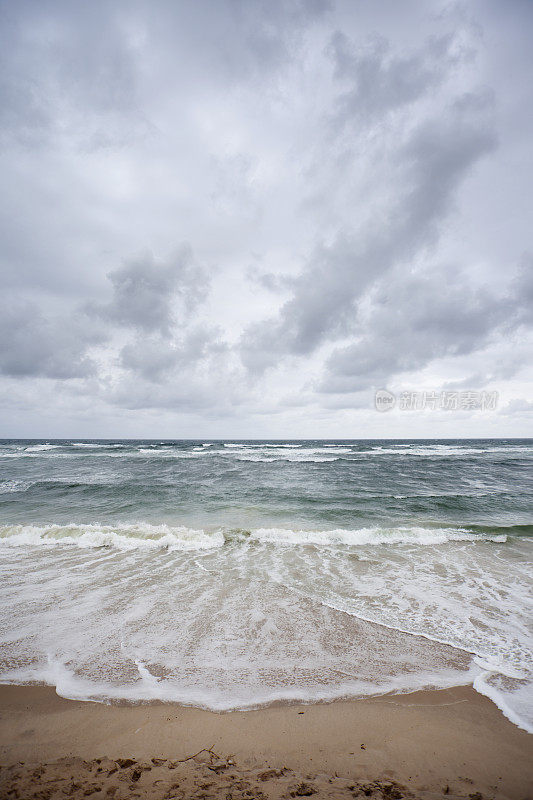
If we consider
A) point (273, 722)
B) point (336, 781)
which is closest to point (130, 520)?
point (273, 722)

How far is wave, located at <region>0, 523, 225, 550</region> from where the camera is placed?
374 inches

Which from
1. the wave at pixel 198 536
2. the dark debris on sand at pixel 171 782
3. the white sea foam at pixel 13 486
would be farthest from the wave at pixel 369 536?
the white sea foam at pixel 13 486

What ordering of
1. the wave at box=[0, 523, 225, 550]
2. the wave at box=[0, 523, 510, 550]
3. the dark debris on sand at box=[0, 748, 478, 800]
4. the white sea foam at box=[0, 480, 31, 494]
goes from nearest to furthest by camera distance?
1. the dark debris on sand at box=[0, 748, 478, 800]
2. the wave at box=[0, 523, 225, 550]
3. the wave at box=[0, 523, 510, 550]
4. the white sea foam at box=[0, 480, 31, 494]

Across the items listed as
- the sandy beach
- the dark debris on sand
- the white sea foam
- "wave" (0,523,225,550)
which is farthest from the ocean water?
the white sea foam

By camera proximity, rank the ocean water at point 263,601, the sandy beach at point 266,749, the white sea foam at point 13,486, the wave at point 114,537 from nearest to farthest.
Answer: the sandy beach at point 266,749, the ocean water at point 263,601, the wave at point 114,537, the white sea foam at point 13,486

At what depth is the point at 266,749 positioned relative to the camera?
3.01 m

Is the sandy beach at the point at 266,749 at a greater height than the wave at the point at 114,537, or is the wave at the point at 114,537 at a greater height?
the sandy beach at the point at 266,749

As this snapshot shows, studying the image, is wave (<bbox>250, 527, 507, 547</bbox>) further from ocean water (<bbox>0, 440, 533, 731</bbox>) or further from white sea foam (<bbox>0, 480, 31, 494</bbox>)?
white sea foam (<bbox>0, 480, 31, 494</bbox>)

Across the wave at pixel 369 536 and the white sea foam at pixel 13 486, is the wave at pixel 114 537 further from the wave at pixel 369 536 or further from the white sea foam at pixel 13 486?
the white sea foam at pixel 13 486

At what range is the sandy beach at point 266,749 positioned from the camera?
2551mm

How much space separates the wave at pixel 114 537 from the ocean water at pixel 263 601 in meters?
0.06

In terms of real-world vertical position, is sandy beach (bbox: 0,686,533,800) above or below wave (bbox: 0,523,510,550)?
above

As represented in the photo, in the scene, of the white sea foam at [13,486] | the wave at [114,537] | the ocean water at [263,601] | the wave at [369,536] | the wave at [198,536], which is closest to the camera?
the ocean water at [263,601]

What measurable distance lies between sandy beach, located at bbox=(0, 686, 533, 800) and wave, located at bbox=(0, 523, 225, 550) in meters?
5.79
